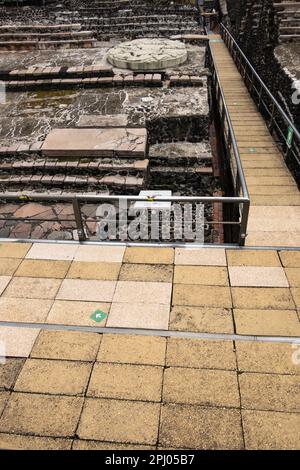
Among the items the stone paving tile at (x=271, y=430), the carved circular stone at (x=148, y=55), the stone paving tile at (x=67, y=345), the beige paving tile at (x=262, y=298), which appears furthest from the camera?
the carved circular stone at (x=148, y=55)

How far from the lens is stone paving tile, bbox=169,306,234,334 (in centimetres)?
311

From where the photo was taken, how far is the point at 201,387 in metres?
2.65

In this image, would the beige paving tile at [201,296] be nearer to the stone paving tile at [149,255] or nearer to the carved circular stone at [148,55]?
the stone paving tile at [149,255]

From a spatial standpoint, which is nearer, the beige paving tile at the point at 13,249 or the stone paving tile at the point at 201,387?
the stone paving tile at the point at 201,387

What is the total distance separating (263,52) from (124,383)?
34.6 ft

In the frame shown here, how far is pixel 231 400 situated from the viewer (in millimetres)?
2551

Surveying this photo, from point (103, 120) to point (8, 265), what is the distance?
416 cm

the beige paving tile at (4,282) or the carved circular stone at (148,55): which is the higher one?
the carved circular stone at (148,55)

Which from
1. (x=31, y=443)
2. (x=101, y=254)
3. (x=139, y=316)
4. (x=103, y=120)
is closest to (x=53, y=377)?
(x=31, y=443)

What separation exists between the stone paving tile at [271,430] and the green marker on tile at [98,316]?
1542mm

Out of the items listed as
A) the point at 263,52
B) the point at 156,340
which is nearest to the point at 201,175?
the point at 156,340

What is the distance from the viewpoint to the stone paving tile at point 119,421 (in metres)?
2.37

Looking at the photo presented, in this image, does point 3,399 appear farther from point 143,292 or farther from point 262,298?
point 262,298

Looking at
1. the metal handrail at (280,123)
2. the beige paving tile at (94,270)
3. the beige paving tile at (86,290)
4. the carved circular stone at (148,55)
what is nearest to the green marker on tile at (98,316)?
the beige paving tile at (86,290)
